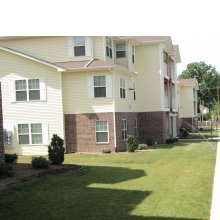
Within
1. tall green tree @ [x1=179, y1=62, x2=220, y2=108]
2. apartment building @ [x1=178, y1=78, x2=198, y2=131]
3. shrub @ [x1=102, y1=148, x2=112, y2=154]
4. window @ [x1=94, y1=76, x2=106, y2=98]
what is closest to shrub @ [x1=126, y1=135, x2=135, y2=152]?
shrub @ [x1=102, y1=148, x2=112, y2=154]

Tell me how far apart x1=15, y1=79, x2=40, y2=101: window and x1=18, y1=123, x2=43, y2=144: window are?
1.75m

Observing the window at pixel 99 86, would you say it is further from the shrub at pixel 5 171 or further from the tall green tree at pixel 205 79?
the tall green tree at pixel 205 79

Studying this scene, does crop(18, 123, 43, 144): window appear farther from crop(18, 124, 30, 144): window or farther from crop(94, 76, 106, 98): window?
crop(94, 76, 106, 98): window

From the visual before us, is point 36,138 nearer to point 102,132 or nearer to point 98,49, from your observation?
point 102,132

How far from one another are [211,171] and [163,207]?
6370mm

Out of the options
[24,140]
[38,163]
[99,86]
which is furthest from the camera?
[24,140]

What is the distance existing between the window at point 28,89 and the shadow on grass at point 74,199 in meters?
11.5

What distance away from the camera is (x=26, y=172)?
13.6 metres

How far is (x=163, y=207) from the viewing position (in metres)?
9.03

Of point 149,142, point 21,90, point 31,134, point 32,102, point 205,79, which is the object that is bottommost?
point 149,142

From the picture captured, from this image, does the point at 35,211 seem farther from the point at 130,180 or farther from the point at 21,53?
the point at 21,53

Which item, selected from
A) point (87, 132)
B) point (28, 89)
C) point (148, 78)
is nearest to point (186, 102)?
point (148, 78)

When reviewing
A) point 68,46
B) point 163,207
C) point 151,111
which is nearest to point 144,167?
point 163,207

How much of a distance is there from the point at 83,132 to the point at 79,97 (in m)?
2.25
